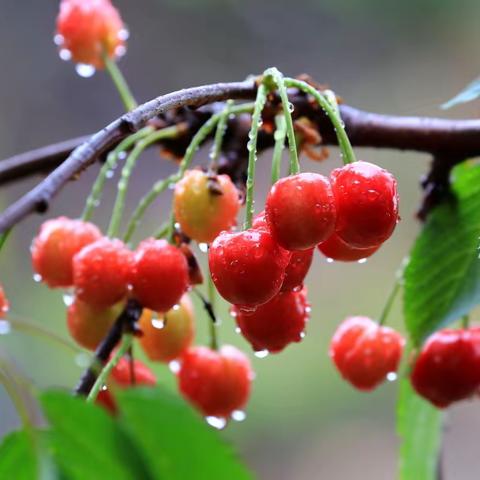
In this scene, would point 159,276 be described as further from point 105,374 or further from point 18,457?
point 18,457

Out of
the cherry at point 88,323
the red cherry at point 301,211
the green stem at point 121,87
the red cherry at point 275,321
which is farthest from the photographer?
the green stem at point 121,87

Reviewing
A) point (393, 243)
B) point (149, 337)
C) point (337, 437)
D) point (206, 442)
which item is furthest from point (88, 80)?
point (206, 442)

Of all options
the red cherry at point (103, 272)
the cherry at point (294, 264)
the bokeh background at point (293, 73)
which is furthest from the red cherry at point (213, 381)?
the bokeh background at point (293, 73)

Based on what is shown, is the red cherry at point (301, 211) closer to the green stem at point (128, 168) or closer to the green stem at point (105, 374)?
A: the green stem at point (105, 374)

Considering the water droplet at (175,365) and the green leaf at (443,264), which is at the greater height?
the green leaf at (443,264)

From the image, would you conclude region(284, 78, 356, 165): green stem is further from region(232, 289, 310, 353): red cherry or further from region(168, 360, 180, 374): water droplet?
region(168, 360, 180, 374): water droplet

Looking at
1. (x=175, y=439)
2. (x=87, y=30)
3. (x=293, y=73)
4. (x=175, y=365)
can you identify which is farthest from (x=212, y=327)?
(x=293, y=73)

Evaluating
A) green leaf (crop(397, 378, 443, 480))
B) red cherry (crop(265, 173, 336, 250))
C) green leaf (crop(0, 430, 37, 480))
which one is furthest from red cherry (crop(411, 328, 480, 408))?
green leaf (crop(0, 430, 37, 480))
